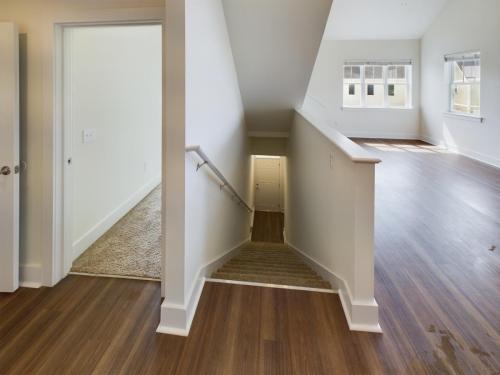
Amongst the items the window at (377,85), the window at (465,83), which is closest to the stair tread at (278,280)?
the window at (465,83)

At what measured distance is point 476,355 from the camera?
1865 mm

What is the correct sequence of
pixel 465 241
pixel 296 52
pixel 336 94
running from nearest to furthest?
1. pixel 465 241
2. pixel 296 52
3. pixel 336 94

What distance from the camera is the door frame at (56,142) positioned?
2.38 metres

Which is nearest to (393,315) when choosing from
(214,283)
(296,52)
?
(214,283)

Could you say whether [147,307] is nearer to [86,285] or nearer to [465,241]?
[86,285]

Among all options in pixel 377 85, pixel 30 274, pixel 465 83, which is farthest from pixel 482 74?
pixel 30 274

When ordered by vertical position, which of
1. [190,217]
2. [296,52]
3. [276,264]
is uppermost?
[296,52]

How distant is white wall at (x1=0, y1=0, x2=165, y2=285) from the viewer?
7.83ft

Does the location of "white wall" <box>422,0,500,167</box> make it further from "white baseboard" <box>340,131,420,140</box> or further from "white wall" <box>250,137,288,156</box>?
"white wall" <box>250,137,288,156</box>

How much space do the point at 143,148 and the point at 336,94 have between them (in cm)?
684

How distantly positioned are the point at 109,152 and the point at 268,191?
17.4 feet

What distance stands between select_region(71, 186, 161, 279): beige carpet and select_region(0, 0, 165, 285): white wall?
1.38 feet

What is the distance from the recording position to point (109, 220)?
384cm

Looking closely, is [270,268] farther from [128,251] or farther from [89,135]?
[89,135]
